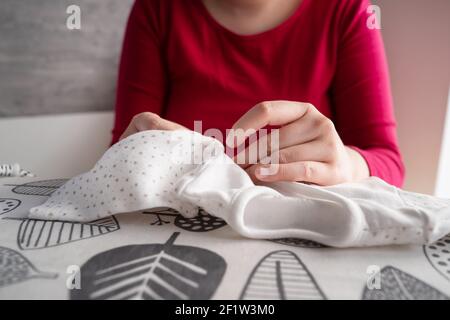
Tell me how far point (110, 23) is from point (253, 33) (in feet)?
1.81

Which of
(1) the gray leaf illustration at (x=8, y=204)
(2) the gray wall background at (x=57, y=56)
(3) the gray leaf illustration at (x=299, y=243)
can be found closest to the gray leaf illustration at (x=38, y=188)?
(1) the gray leaf illustration at (x=8, y=204)

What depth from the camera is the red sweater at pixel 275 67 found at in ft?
1.80

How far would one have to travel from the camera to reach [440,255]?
0.26 meters

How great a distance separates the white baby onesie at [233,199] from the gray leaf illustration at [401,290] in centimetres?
3

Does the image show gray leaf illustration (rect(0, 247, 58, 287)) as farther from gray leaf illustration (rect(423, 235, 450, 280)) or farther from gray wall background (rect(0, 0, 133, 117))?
gray wall background (rect(0, 0, 133, 117))

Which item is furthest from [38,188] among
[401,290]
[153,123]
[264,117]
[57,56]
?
[57,56]

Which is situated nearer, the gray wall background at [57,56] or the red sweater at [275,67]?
the red sweater at [275,67]

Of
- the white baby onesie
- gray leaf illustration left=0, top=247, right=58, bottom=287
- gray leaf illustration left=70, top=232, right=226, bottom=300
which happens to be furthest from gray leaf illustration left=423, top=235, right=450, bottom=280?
gray leaf illustration left=0, top=247, right=58, bottom=287

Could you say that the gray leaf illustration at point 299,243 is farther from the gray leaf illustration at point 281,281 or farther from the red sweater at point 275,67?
the red sweater at point 275,67

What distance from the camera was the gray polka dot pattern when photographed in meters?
0.29

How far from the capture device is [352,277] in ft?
0.75

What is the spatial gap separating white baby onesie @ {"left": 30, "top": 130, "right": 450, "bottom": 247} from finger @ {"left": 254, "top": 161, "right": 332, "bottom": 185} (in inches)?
0.4

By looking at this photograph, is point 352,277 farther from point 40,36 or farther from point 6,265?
point 40,36

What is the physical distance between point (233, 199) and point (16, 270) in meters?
0.15
